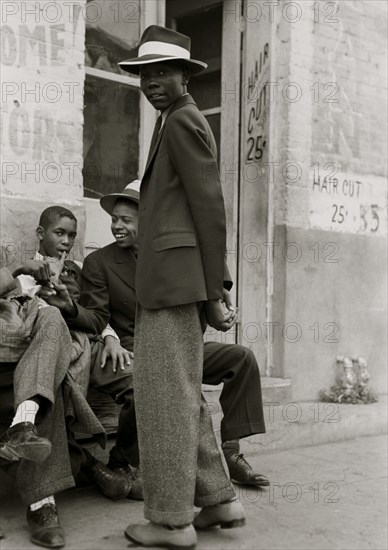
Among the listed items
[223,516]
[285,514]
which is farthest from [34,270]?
[285,514]

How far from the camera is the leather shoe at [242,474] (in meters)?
4.18

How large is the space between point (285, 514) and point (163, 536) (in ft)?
2.75

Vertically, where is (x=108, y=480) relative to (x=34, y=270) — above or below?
below

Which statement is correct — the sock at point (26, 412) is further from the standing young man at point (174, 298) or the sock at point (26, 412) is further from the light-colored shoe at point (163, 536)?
the light-colored shoe at point (163, 536)

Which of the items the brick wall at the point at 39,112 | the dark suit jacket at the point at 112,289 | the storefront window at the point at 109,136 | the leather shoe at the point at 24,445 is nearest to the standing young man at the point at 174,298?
the leather shoe at the point at 24,445

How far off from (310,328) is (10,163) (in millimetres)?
2754

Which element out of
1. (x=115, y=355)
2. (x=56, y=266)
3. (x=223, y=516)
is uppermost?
(x=56, y=266)

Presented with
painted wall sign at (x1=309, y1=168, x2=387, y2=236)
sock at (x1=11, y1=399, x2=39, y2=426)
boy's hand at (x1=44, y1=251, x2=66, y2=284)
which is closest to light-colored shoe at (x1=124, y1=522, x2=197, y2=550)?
sock at (x1=11, y1=399, x2=39, y2=426)

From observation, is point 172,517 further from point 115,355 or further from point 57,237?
point 57,237

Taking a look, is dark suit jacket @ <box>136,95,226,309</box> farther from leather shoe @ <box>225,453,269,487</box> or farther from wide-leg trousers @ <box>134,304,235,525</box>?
leather shoe @ <box>225,453,269,487</box>

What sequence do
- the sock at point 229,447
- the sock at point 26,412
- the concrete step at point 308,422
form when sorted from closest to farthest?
the sock at point 26,412 < the sock at point 229,447 < the concrete step at point 308,422

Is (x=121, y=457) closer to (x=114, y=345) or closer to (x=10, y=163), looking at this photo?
(x=114, y=345)

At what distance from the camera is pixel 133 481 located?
156 inches

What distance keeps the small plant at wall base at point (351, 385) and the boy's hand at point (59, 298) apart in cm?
291
